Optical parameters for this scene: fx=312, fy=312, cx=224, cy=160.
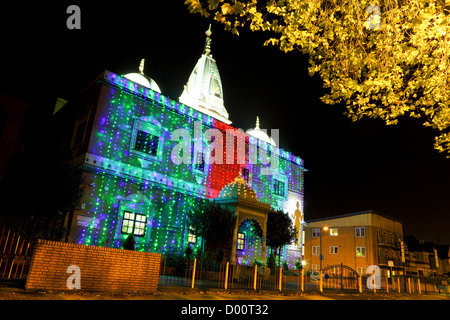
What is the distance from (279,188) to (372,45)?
18.8 m

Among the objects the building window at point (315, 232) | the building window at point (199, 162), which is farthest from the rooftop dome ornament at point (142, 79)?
the building window at point (315, 232)

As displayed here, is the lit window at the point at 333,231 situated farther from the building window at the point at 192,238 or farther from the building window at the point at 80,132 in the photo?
the building window at the point at 80,132

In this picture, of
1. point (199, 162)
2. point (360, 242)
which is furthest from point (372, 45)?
point (360, 242)

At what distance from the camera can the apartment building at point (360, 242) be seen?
4203cm

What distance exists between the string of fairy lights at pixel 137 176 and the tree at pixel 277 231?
4447 mm

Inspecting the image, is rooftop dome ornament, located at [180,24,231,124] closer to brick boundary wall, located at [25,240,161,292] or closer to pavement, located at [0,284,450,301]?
pavement, located at [0,284,450,301]

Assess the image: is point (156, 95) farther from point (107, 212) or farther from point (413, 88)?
point (413, 88)

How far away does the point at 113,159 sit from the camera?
57.5 feet

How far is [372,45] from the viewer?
8914 mm

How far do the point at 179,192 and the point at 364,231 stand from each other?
33012 mm

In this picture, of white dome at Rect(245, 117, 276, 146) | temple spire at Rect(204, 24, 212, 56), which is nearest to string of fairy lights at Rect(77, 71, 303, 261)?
white dome at Rect(245, 117, 276, 146)

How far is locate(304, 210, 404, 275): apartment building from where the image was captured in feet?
138

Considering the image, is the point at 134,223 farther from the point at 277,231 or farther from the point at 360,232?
the point at 360,232
